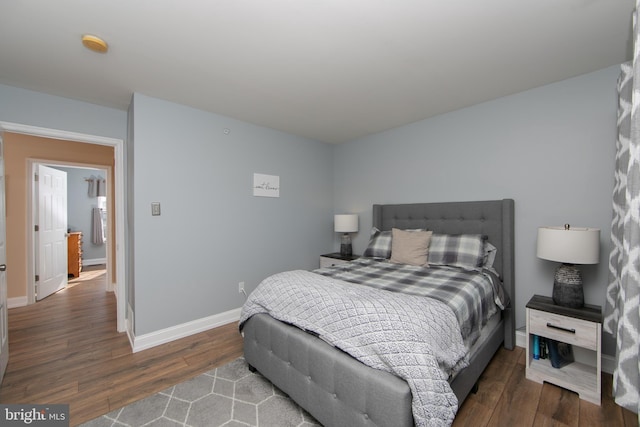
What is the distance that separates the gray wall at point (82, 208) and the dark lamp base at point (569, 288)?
8.74 metres

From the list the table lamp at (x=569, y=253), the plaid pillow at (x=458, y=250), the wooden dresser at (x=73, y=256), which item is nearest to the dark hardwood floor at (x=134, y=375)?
the table lamp at (x=569, y=253)

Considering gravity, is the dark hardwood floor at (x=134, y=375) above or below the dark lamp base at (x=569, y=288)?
below

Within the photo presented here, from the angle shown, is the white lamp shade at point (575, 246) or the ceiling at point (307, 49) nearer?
the ceiling at point (307, 49)

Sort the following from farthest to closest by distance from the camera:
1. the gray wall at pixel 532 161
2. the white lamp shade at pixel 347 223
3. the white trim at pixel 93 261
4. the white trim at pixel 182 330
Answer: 1. the white trim at pixel 93 261
2. the white lamp shade at pixel 347 223
3. the white trim at pixel 182 330
4. the gray wall at pixel 532 161

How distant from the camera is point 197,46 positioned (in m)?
1.81

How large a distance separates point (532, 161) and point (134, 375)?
396 centimetres

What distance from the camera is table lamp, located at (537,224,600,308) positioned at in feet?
6.16

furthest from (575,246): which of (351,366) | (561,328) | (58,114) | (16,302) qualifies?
(16,302)

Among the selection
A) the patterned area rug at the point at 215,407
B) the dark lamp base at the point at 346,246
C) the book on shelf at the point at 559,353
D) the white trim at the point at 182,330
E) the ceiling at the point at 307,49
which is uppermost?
the ceiling at the point at 307,49

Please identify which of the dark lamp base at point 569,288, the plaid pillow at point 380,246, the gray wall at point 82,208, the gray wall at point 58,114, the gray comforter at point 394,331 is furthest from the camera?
the gray wall at point 82,208

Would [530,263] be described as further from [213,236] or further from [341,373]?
[213,236]

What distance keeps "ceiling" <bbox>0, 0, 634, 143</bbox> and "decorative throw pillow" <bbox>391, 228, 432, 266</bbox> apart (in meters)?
1.41

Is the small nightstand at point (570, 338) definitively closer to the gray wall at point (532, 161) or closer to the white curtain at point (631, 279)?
the gray wall at point (532, 161)

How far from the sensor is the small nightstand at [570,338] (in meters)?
1.77
